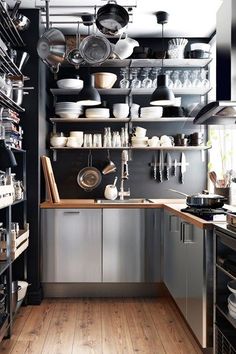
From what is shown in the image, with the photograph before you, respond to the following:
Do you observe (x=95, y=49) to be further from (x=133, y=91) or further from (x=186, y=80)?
(x=186, y=80)

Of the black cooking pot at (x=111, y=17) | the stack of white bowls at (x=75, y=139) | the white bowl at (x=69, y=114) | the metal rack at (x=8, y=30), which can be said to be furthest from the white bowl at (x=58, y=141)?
the black cooking pot at (x=111, y=17)

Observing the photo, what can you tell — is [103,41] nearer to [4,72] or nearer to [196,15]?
[4,72]

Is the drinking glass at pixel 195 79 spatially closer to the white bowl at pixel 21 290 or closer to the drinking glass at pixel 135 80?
the drinking glass at pixel 135 80

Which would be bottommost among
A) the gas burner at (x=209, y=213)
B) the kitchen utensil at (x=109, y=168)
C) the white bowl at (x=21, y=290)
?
the white bowl at (x=21, y=290)

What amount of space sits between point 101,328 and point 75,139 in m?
1.88

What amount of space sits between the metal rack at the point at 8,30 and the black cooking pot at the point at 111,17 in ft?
2.15

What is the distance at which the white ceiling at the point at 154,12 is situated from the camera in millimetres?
3490

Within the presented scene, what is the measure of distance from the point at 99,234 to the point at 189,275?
3.98 ft

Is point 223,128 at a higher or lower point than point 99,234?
higher

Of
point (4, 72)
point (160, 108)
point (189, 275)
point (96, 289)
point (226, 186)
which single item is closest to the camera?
point (189, 275)

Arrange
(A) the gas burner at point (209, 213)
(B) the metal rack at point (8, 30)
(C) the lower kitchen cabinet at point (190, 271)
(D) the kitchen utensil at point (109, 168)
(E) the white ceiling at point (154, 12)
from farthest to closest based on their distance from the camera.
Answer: (D) the kitchen utensil at point (109, 168) < (E) the white ceiling at point (154, 12) < (B) the metal rack at point (8, 30) < (A) the gas burner at point (209, 213) < (C) the lower kitchen cabinet at point (190, 271)

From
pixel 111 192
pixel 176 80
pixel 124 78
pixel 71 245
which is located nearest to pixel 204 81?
pixel 176 80

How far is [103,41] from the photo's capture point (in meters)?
3.21

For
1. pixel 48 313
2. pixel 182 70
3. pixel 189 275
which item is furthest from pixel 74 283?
pixel 182 70
